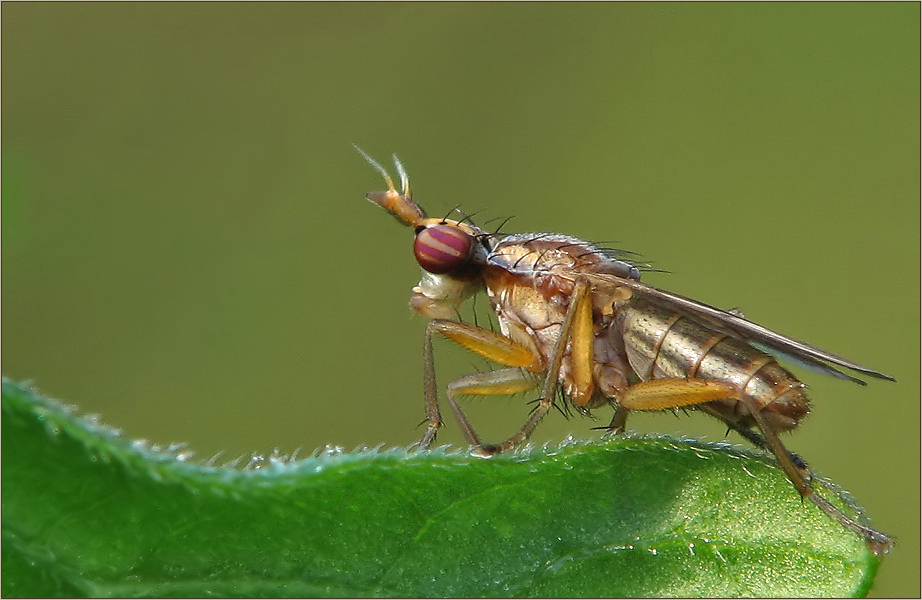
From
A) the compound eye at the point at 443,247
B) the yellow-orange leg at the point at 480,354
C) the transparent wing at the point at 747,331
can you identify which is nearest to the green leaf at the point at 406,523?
the transparent wing at the point at 747,331

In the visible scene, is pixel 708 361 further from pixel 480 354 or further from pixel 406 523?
pixel 406 523

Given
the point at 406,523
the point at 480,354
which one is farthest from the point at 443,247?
the point at 406,523

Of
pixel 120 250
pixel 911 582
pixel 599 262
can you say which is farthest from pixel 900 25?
pixel 120 250

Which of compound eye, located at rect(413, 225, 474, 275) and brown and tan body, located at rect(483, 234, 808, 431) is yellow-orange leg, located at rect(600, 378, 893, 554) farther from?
compound eye, located at rect(413, 225, 474, 275)

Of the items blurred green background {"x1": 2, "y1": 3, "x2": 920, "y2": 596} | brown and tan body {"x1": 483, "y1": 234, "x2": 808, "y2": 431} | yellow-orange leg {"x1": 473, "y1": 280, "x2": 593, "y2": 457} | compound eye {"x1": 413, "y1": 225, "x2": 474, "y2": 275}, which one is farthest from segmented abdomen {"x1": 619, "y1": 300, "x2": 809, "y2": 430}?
blurred green background {"x1": 2, "y1": 3, "x2": 920, "y2": 596}

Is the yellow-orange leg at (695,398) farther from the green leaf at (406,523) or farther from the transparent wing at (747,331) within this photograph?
the green leaf at (406,523)

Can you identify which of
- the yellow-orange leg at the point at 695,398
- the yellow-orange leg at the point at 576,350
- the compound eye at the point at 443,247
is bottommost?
the yellow-orange leg at the point at 695,398

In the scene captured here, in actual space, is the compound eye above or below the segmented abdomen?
above
